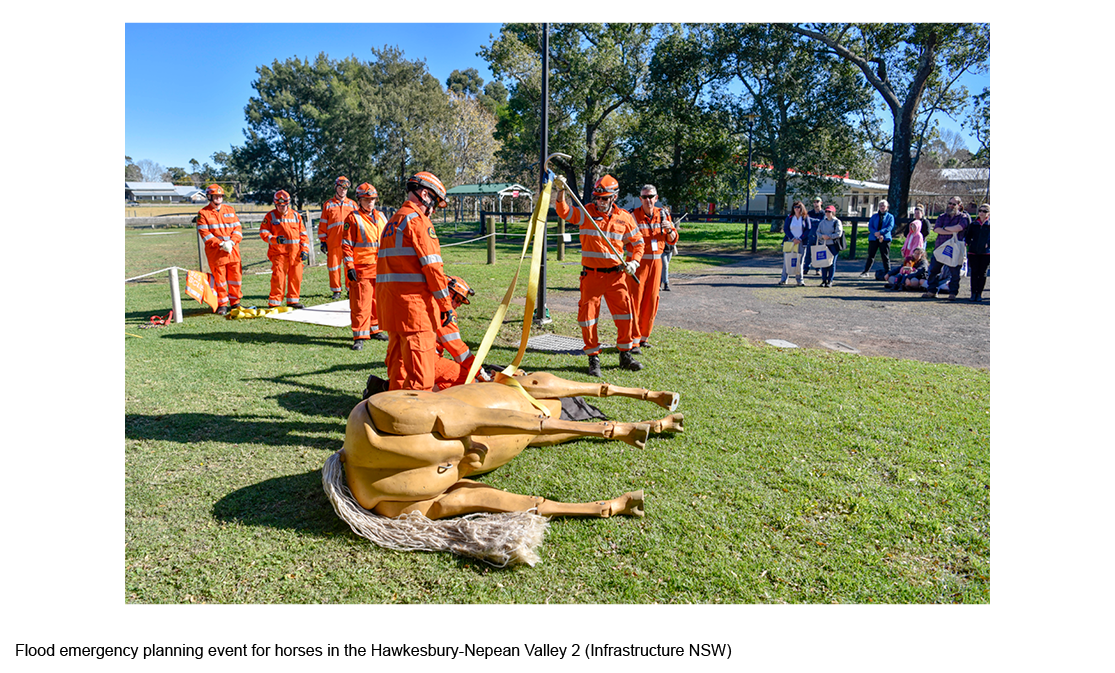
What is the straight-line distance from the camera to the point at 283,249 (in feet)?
35.2

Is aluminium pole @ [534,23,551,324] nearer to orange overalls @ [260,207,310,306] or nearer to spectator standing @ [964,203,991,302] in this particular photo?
orange overalls @ [260,207,310,306]

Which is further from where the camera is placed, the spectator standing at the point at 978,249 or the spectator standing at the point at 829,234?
the spectator standing at the point at 829,234

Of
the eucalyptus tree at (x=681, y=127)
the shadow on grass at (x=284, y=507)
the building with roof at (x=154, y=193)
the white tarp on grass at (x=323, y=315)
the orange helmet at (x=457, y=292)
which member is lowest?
the shadow on grass at (x=284, y=507)

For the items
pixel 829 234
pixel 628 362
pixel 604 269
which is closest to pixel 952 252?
pixel 829 234

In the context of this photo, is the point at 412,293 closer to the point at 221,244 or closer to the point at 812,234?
the point at 221,244

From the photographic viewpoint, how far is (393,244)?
4.71m

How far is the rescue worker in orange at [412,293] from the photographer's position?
466cm

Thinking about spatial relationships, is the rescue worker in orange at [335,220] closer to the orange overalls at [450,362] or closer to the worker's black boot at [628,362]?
the worker's black boot at [628,362]

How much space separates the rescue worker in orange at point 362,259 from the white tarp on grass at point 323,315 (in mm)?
1481

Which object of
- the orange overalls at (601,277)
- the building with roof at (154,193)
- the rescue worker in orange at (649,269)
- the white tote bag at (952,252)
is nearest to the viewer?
the orange overalls at (601,277)

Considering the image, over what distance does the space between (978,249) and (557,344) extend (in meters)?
9.33

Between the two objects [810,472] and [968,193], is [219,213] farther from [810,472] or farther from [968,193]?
Answer: [968,193]

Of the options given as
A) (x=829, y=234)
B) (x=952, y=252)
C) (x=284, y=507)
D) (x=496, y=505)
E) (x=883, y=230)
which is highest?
(x=883, y=230)

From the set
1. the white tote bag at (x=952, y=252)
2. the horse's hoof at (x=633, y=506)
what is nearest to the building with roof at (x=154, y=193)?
the white tote bag at (x=952, y=252)
